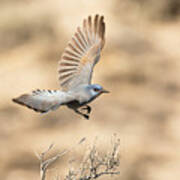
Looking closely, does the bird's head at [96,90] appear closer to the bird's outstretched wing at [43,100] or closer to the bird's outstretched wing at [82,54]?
the bird's outstretched wing at [43,100]

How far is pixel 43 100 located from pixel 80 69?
773 mm

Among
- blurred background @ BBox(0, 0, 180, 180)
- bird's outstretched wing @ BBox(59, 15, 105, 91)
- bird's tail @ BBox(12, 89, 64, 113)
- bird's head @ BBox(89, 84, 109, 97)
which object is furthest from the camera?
blurred background @ BBox(0, 0, 180, 180)

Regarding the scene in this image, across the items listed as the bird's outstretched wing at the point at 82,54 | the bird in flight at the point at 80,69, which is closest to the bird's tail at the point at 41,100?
the bird in flight at the point at 80,69

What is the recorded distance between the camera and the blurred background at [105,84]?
14234mm

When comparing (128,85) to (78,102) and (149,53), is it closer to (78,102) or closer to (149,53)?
(149,53)

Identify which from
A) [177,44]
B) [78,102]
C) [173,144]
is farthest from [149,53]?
[78,102]

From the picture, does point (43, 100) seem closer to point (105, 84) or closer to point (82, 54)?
point (82, 54)

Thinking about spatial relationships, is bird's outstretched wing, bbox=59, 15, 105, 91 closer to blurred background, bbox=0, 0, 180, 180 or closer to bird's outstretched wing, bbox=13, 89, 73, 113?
bird's outstretched wing, bbox=13, 89, 73, 113

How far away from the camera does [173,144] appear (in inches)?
578

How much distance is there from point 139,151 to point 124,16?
2.75 metres

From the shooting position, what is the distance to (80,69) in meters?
6.48

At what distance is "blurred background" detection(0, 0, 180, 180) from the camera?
1423 cm

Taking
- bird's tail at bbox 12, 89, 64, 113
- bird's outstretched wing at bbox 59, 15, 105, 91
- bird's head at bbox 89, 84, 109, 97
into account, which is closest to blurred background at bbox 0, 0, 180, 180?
bird's outstretched wing at bbox 59, 15, 105, 91

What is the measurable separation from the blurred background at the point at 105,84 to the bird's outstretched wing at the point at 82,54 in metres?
7.18
